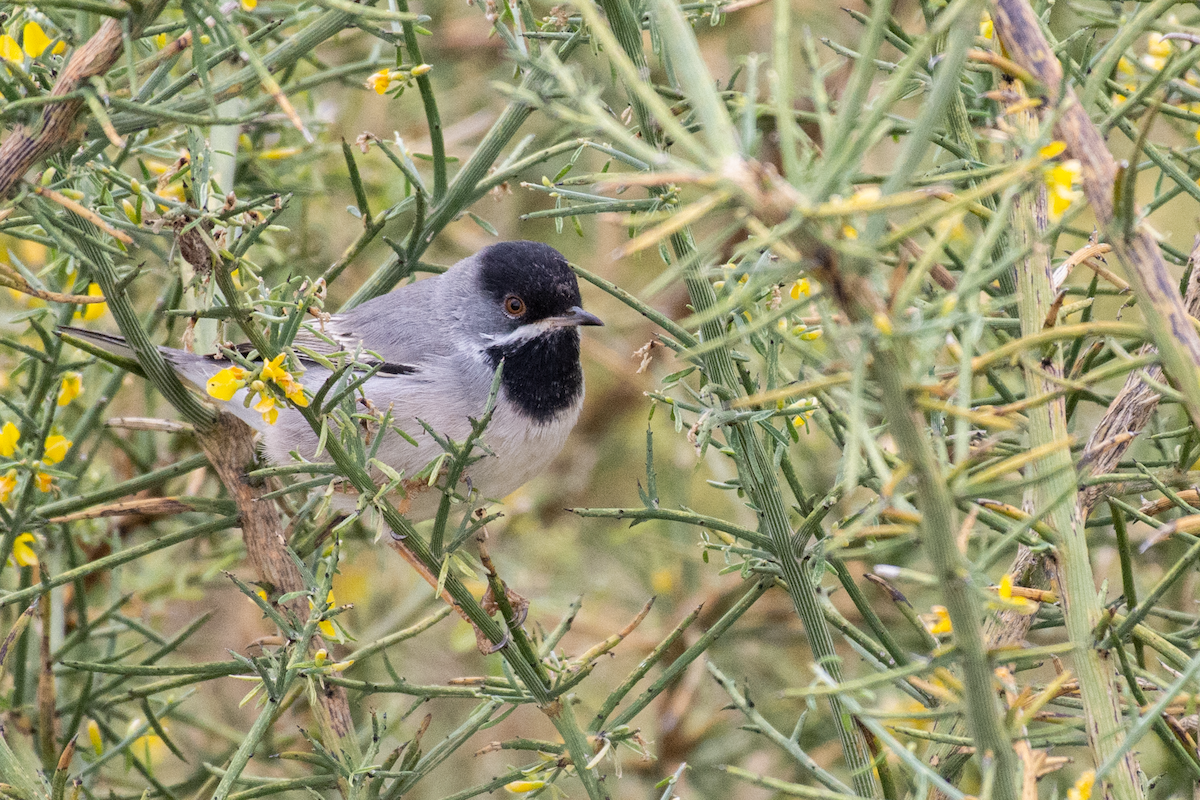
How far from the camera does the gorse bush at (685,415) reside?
0.97 metres

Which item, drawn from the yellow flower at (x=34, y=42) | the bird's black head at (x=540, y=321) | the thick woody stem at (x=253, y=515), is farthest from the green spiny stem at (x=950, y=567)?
the bird's black head at (x=540, y=321)

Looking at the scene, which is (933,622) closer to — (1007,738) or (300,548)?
(1007,738)

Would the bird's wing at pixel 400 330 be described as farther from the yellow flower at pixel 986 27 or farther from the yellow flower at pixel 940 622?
the yellow flower at pixel 940 622

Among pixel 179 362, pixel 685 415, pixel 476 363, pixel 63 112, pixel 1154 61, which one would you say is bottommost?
pixel 685 415

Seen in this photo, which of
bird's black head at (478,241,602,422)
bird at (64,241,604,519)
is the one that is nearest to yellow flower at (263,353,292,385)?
bird at (64,241,604,519)

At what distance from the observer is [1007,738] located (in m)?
1.02

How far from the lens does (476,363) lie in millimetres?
3791

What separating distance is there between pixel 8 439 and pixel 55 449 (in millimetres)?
105

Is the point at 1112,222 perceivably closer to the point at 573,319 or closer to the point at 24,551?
the point at 24,551

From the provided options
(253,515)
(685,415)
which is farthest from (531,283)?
(253,515)

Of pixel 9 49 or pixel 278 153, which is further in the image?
pixel 278 153

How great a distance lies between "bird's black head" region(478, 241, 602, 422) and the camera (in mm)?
3754

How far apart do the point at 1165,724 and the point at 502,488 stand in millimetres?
2338

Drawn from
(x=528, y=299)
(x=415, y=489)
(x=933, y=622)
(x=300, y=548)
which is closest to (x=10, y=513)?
(x=300, y=548)
